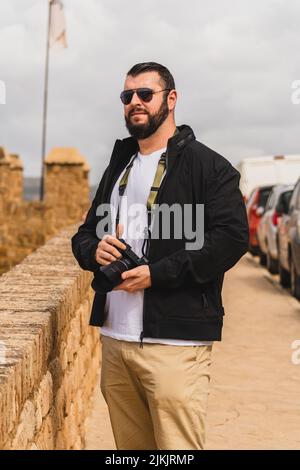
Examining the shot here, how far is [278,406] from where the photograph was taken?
6816 millimetres

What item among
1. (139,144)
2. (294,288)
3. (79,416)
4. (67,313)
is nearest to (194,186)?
(139,144)

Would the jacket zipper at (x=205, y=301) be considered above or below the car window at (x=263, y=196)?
below

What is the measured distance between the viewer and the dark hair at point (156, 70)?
3.57 m

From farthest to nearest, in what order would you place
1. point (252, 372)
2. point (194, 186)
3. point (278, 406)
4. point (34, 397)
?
point (252, 372) < point (278, 406) < point (34, 397) < point (194, 186)

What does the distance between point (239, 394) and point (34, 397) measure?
369 centimetres

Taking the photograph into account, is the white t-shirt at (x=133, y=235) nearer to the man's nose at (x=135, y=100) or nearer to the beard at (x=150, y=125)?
the beard at (x=150, y=125)

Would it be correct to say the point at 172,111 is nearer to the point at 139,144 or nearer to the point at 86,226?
the point at 139,144

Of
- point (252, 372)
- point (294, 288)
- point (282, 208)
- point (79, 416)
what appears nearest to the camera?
point (79, 416)

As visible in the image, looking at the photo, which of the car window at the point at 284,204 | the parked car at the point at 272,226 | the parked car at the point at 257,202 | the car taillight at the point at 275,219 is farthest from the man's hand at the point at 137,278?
the parked car at the point at 257,202

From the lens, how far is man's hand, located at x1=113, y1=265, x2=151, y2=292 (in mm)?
3377

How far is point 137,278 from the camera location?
134 inches

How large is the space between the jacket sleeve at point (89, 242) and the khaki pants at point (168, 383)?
0.30 metres

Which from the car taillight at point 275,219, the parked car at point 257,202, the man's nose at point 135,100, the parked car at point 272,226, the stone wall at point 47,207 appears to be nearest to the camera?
the man's nose at point 135,100

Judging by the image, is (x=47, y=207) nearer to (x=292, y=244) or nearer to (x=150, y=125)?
(x=292, y=244)
